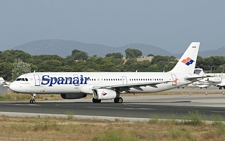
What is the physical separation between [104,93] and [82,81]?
2716mm

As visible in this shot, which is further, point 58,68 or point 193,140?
point 58,68

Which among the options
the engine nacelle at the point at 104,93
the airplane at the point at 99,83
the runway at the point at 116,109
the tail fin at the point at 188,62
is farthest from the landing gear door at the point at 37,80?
the tail fin at the point at 188,62

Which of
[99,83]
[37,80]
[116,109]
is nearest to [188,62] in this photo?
[99,83]

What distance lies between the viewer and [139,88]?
54.3 metres

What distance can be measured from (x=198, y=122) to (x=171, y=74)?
30.7 metres

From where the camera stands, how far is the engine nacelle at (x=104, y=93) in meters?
51.2

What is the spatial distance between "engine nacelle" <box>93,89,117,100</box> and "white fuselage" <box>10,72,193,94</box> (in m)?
0.92

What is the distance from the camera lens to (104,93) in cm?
5147

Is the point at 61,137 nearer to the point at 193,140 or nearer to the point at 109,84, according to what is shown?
the point at 193,140

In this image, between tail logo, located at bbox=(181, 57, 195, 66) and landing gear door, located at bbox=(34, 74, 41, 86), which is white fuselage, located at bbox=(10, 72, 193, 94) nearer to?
landing gear door, located at bbox=(34, 74, 41, 86)

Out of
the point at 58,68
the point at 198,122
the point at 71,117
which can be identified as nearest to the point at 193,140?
the point at 198,122

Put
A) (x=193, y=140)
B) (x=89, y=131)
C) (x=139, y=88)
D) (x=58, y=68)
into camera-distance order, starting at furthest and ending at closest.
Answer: (x=58, y=68), (x=139, y=88), (x=89, y=131), (x=193, y=140)

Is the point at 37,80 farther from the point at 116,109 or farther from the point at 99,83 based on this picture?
the point at 116,109

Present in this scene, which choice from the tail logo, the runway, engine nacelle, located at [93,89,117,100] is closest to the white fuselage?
engine nacelle, located at [93,89,117,100]
